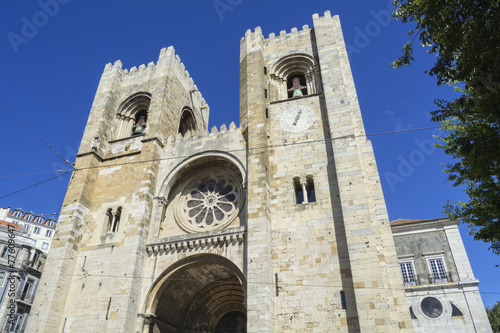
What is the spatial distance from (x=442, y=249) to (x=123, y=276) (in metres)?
18.1

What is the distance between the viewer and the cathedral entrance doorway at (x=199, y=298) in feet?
45.1

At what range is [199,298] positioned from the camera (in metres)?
15.8

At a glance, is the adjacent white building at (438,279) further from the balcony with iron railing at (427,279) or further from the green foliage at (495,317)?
the green foliage at (495,317)

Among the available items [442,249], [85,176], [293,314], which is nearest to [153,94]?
[85,176]

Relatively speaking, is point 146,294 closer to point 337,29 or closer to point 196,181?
point 196,181

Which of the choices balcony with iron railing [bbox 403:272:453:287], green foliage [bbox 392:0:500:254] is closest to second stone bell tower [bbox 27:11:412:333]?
green foliage [bbox 392:0:500:254]

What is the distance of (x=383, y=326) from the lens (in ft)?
33.4

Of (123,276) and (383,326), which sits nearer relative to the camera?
(383,326)

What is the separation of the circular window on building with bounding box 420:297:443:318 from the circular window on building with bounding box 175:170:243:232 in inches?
518

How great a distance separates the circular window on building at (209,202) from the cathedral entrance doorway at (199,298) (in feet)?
5.80

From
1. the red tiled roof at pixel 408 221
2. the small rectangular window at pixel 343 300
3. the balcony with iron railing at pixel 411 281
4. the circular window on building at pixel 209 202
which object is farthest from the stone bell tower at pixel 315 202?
the balcony with iron railing at pixel 411 281

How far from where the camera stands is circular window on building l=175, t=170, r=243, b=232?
50.6 ft

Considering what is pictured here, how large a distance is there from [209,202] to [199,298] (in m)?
4.00

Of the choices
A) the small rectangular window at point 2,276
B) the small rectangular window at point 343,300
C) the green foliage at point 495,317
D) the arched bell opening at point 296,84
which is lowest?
the small rectangular window at point 343,300
